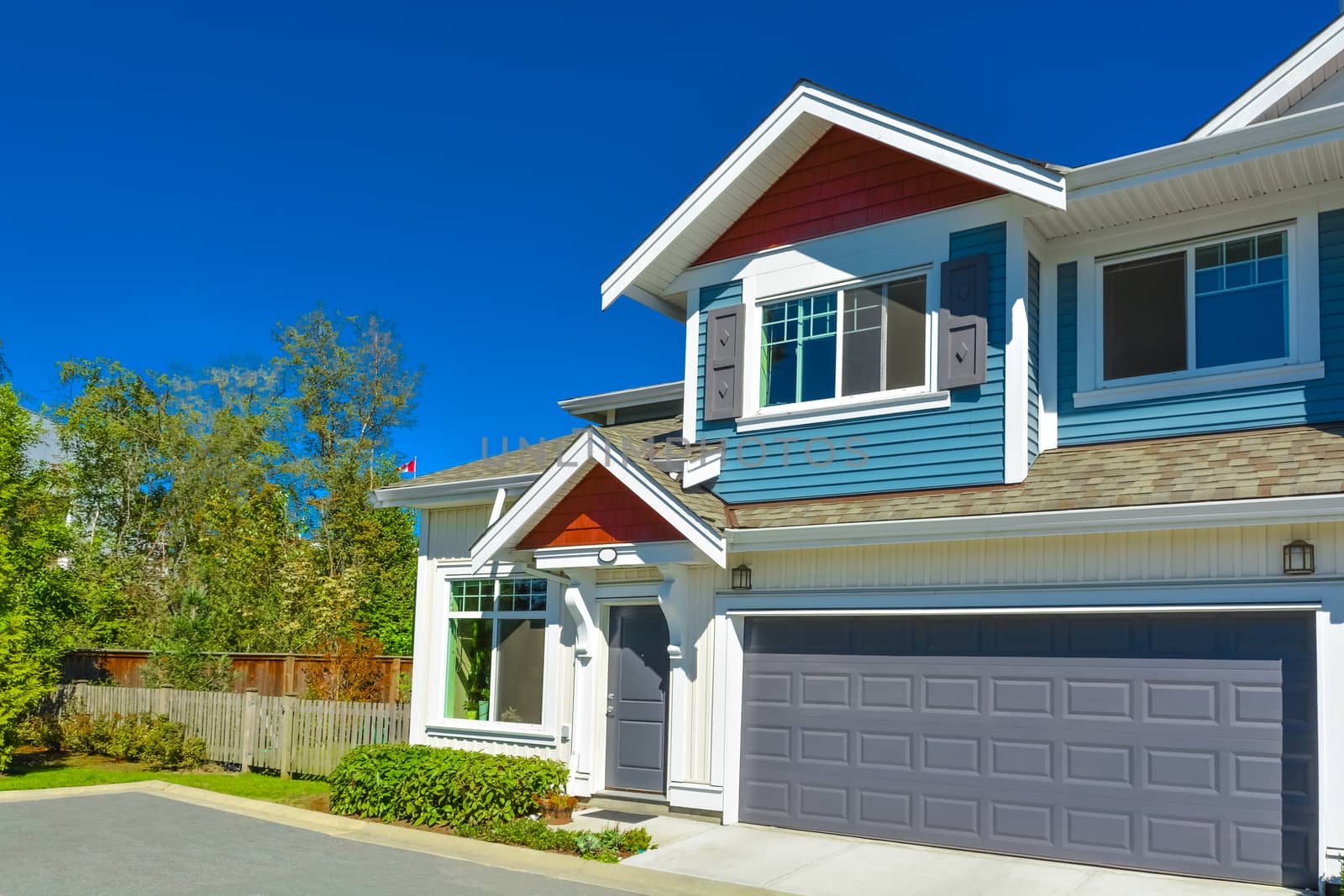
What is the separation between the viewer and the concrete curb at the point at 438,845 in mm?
9133

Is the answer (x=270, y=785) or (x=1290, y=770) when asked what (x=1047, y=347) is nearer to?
(x=1290, y=770)

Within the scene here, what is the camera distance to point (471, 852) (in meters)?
10.5

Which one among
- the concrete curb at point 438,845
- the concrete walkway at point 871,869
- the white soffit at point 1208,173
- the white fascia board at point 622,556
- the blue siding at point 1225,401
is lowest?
the concrete curb at point 438,845

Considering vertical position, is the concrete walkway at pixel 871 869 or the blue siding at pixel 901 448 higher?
the blue siding at pixel 901 448

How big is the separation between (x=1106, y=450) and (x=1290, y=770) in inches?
122

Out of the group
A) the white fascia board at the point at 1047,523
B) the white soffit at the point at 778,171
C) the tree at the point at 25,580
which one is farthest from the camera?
the tree at the point at 25,580

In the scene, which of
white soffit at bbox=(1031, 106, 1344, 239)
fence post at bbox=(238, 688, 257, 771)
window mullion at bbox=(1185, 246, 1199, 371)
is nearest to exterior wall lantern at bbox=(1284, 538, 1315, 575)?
window mullion at bbox=(1185, 246, 1199, 371)

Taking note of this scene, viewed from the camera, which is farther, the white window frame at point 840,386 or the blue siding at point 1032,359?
the white window frame at point 840,386

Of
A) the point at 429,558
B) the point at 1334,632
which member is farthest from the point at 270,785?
the point at 1334,632

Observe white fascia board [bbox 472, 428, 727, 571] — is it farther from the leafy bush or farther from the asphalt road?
the asphalt road

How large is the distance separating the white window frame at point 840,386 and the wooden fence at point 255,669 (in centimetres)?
838

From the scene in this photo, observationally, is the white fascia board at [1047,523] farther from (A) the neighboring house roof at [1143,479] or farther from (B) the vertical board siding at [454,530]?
(B) the vertical board siding at [454,530]

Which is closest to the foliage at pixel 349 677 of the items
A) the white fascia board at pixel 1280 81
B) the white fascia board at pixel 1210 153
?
the white fascia board at pixel 1210 153

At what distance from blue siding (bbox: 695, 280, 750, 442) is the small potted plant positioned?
163 inches
